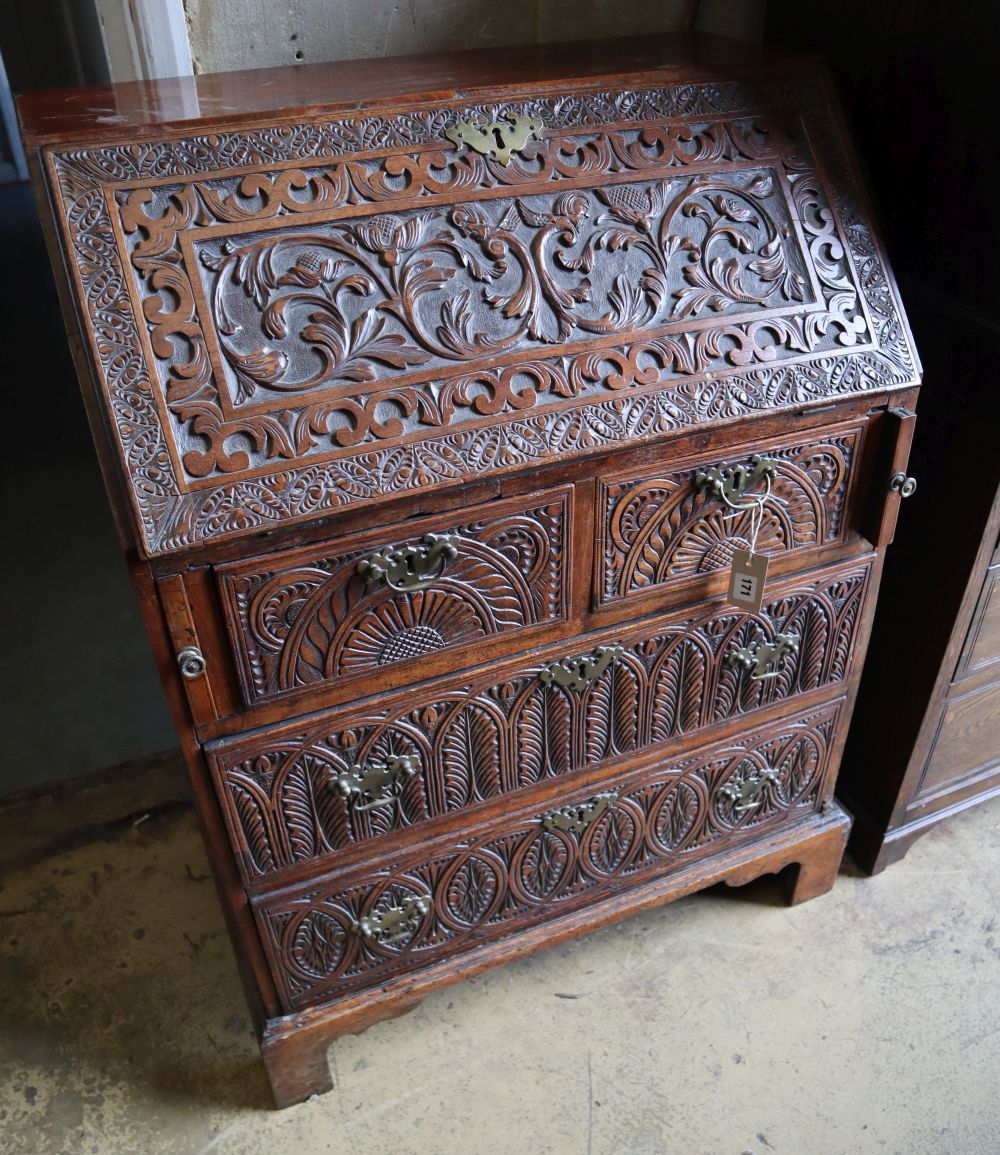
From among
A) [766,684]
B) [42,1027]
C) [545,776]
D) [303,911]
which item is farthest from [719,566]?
[42,1027]

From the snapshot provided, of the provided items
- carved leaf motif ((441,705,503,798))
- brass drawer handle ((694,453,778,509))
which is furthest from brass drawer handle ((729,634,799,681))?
carved leaf motif ((441,705,503,798))

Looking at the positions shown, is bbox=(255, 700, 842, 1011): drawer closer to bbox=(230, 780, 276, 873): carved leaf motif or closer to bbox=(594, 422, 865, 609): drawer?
bbox=(230, 780, 276, 873): carved leaf motif

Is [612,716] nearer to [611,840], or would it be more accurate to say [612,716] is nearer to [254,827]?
[611,840]

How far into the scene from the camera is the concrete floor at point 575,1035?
1.35 m

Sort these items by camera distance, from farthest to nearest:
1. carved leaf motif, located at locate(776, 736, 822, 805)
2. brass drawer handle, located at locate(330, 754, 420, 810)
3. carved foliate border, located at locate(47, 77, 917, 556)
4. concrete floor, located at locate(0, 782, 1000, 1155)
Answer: carved leaf motif, located at locate(776, 736, 822, 805) → concrete floor, located at locate(0, 782, 1000, 1155) → brass drawer handle, located at locate(330, 754, 420, 810) → carved foliate border, located at locate(47, 77, 917, 556)

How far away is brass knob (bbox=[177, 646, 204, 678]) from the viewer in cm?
98

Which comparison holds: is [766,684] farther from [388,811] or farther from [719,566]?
[388,811]

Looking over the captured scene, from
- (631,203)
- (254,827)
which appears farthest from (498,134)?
(254,827)

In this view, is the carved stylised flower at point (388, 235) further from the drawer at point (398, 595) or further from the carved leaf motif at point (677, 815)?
the carved leaf motif at point (677, 815)

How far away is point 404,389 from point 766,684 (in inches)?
26.9

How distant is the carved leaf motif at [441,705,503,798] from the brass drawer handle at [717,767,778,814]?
379 millimetres

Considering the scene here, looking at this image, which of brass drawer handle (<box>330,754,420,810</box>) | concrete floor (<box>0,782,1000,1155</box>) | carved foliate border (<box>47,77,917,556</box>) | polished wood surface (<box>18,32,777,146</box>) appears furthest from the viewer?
concrete floor (<box>0,782,1000,1155</box>)

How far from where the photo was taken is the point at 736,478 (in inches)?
45.3

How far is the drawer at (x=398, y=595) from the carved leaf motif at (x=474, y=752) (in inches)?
3.7
